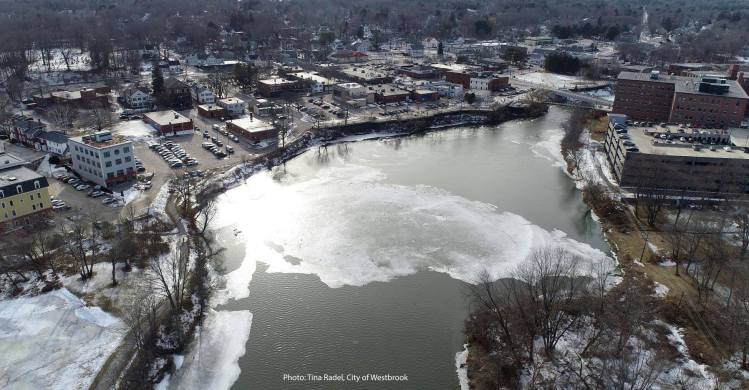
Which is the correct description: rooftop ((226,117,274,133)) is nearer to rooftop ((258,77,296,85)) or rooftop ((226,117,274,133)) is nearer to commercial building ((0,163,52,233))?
rooftop ((258,77,296,85))

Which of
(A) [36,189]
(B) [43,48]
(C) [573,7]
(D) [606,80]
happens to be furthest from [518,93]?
(C) [573,7]

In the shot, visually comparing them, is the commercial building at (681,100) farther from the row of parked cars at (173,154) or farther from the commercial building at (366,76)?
the row of parked cars at (173,154)

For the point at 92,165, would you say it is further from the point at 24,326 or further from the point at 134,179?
the point at 24,326

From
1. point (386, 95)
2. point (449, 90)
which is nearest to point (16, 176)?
point (386, 95)

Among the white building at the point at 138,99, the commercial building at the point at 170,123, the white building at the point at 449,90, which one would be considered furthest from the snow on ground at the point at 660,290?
the white building at the point at 138,99

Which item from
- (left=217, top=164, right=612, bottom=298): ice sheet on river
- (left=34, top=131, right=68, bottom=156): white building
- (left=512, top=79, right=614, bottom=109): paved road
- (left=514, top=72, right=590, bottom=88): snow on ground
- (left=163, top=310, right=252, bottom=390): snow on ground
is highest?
(left=514, top=72, right=590, bottom=88): snow on ground

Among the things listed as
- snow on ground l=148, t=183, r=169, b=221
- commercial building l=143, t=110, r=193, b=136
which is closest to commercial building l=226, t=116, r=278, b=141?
commercial building l=143, t=110, r=193, b=136

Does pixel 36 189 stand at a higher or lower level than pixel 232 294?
higher

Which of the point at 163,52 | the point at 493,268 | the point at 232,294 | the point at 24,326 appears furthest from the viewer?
the point at 163,52
